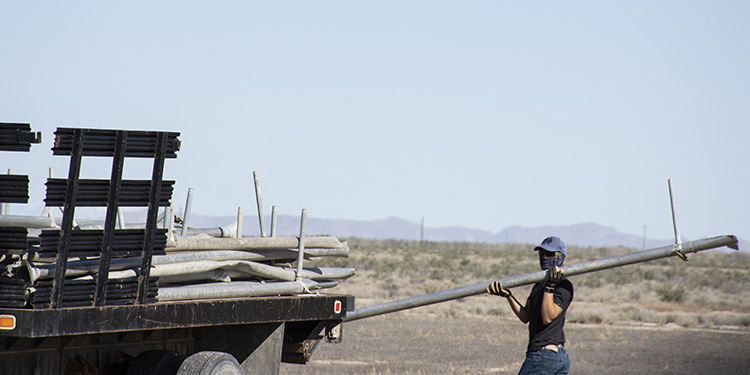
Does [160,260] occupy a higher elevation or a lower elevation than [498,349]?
higher

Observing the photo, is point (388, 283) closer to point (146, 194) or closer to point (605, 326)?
point (605, 326)

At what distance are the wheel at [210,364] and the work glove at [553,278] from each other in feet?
6.73

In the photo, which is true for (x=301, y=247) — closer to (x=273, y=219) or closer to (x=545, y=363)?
(x=273, y=219)

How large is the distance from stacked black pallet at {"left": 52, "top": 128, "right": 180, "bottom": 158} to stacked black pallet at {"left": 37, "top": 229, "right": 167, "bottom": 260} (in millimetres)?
403

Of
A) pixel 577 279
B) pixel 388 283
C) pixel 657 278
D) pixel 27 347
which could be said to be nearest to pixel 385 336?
pixel 27 347

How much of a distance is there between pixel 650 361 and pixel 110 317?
13320 mm

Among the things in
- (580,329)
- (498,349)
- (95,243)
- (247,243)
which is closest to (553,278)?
(247,243)

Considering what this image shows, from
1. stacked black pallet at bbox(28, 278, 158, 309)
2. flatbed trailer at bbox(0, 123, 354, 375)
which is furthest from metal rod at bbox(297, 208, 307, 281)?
stacked black pallet at bbox(28, 278, 158, 309)

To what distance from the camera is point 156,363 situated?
5973 millimetres

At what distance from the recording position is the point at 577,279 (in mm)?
39625

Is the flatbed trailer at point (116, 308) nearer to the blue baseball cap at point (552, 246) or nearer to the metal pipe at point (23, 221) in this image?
the metal pipe at point (23, 221)

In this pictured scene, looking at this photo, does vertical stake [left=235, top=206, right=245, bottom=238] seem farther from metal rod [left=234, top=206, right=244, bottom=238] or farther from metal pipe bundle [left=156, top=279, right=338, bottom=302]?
metal pipe bundle [left=156, top=279, right=338, bottom=302]

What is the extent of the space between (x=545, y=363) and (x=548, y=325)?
24 cm

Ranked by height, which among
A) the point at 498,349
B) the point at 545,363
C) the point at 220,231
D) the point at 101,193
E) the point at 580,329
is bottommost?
the point at 498,349
